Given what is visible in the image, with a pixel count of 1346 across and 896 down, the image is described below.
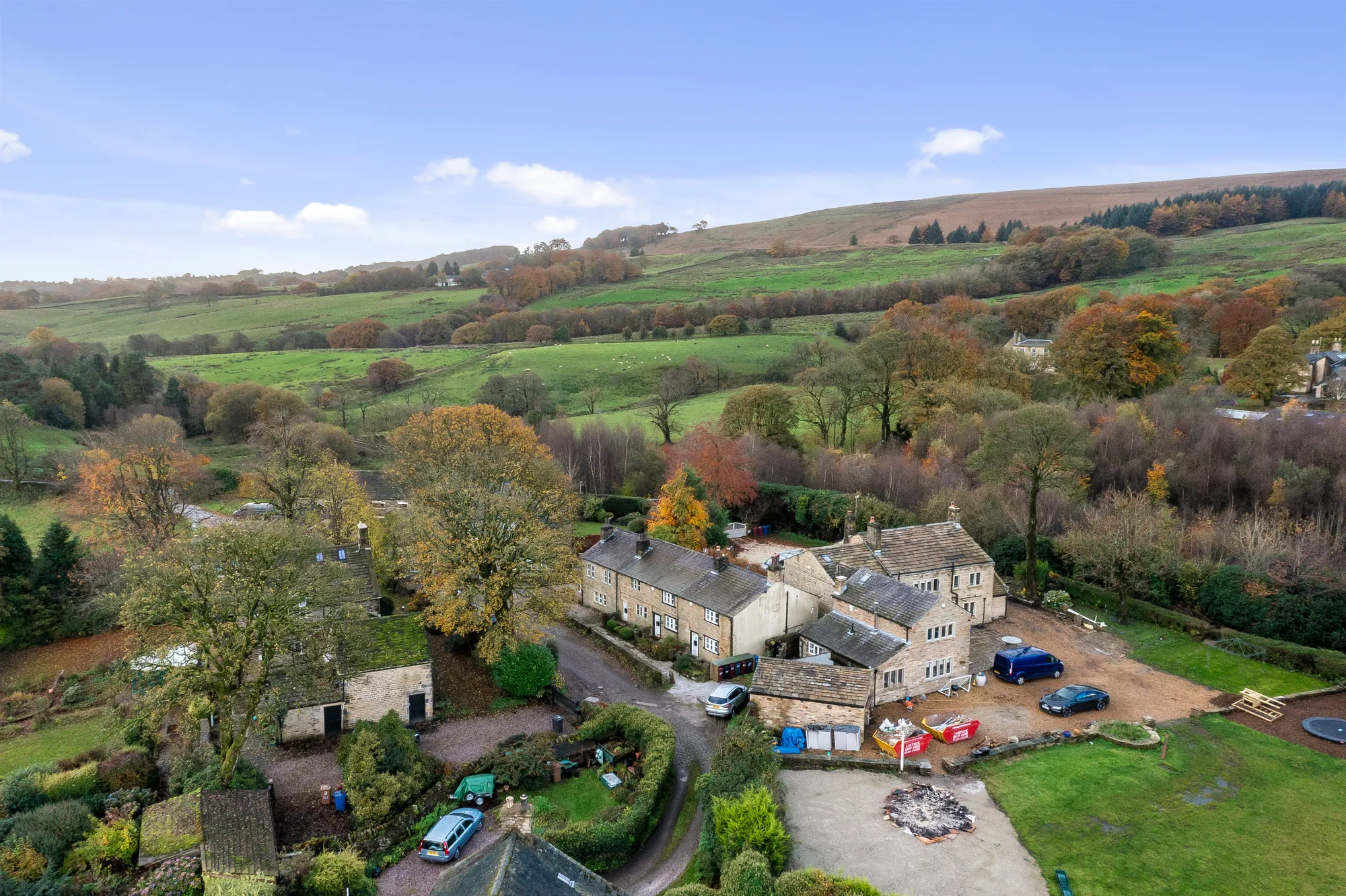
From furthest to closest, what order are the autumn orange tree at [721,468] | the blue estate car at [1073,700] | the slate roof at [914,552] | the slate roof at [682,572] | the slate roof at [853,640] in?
the autumn orange tree at [721,468], the slate roof at [914,552], the slate roof at [682,572], the slate roof at [853,640], the blue estate car at [1073,700]

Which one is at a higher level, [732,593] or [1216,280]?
[1216,280]

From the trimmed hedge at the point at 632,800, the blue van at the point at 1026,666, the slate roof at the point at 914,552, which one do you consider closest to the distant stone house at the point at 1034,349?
the slate roof at the point at 914,552

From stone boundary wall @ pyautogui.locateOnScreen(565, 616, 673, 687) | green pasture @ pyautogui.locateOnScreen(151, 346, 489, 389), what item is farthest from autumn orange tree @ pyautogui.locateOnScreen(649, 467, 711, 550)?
green pasture @ pyautogui.locateOnScreen(151, 346, 489, 389)

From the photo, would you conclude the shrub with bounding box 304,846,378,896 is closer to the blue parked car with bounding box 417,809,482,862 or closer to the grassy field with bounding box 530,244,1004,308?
the blue parked car with bounding box 417,809,482,862

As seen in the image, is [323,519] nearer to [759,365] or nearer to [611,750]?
[611,750]

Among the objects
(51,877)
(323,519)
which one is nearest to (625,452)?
(323,519)

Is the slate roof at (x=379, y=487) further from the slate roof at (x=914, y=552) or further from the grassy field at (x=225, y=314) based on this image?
the grassy field at (x=225, y=314)
